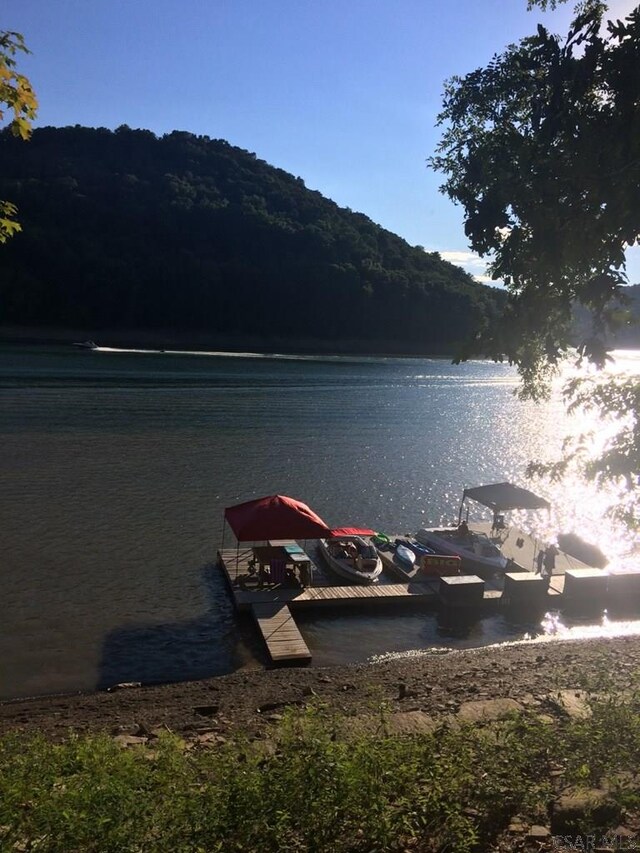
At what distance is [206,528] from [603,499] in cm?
2439

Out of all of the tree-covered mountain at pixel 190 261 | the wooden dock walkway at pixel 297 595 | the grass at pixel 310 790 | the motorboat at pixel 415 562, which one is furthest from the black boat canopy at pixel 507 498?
the tree-covered mountain at pixel 190 261

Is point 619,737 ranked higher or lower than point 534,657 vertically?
higher

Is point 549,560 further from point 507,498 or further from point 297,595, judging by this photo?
point 297,595

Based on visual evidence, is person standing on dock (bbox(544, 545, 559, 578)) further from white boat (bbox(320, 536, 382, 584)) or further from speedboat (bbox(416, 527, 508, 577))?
white boat (bbox(320, 536, 382, 584))

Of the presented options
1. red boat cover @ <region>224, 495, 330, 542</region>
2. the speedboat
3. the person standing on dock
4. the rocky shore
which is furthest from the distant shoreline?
the rocky shore

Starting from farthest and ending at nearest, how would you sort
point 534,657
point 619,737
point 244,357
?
1. point 244,357
2. point 534,657
3. point 619,737

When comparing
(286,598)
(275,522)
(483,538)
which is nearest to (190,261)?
(483,538)

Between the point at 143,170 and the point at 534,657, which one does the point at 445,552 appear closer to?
the point at 534,657

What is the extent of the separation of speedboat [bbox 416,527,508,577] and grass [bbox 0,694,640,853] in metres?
15.7

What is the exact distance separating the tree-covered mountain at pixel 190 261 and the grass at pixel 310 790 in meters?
121

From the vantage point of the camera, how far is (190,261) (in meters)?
139

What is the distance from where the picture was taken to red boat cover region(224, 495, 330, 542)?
18281 millimetres

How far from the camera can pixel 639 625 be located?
19391 mm

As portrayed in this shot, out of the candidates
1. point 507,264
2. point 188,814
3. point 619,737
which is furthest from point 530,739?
point 507,264
